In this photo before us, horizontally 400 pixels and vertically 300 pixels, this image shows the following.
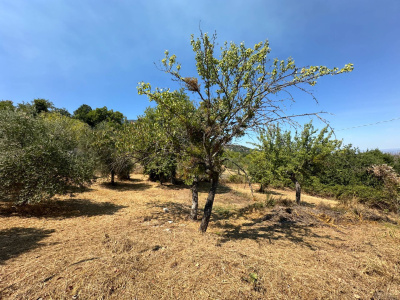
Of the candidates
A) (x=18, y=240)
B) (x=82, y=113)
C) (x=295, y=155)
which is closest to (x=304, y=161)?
(x=295, y=155)

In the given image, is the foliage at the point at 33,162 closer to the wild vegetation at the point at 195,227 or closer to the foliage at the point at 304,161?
the wild vegetation at the point at 195,227

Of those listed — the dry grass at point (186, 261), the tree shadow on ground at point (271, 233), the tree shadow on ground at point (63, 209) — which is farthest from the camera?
the tree shadow on ground at point (63, 209)

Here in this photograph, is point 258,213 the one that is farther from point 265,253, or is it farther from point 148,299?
point 148,299

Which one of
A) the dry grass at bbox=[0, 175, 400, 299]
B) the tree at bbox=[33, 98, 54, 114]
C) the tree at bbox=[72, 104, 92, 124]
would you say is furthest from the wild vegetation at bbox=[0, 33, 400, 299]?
the tree at bbox=[72, 104, 92, 124]

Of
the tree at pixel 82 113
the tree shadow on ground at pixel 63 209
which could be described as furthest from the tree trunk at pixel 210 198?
the tree at pixel 82 113

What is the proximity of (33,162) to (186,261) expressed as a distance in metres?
7.57

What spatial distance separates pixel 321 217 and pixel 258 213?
3.01m

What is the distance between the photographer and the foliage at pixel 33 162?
21.4 ft

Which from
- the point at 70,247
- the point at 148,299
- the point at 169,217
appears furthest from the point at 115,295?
the point at 169,217

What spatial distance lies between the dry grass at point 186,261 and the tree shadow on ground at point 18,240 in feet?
0.08

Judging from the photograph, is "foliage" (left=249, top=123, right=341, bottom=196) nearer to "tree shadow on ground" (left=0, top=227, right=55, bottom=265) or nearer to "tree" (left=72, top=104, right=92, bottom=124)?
"tree shadow on ground" (left=0, top=227, right=55, bottom=265)

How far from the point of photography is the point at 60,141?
7.95m

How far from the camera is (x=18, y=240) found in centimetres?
466

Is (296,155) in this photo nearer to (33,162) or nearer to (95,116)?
(33,162)
